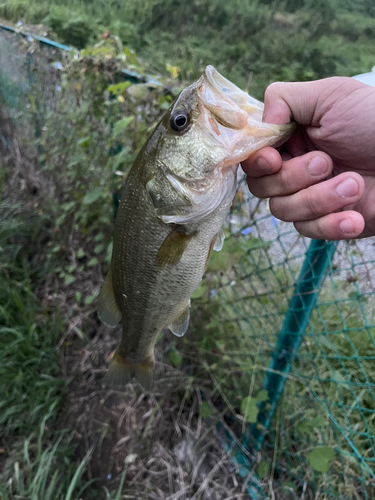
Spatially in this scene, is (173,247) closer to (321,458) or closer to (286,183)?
(286,183)

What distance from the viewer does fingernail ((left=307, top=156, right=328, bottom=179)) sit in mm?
909

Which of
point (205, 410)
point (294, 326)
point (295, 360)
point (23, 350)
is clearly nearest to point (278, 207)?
point (294, 326)

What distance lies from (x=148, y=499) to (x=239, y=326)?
1.19m

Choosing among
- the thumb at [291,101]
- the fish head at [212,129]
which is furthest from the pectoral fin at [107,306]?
the thumb at [291,101]

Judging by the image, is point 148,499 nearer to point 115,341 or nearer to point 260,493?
point 260,493

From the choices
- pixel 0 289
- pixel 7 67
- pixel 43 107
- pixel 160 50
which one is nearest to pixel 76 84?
pixel 43 107

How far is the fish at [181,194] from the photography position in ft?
2.93

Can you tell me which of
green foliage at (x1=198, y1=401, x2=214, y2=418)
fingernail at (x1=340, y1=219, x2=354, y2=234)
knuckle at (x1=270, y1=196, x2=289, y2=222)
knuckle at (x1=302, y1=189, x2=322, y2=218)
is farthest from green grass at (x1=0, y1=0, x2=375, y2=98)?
fingernail at (x1=340, y1=219, x2=354, y2=234)

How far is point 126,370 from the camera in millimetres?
1637

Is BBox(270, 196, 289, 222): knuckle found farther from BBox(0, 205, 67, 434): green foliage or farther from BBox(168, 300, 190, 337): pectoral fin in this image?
BBox(0, 205, 67, 434): green foliage

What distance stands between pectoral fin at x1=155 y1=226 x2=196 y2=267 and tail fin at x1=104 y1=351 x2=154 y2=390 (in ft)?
2.34

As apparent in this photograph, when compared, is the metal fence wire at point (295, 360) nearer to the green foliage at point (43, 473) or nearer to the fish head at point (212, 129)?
the fish head at point (212, 129)

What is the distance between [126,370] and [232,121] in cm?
131

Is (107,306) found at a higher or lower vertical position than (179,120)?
lower
